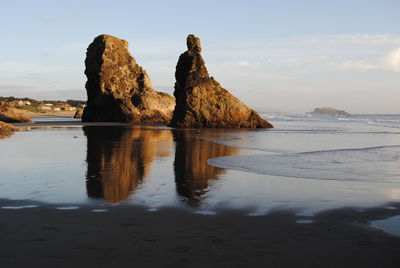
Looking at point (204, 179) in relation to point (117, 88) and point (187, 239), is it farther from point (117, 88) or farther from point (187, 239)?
point (117, 88)

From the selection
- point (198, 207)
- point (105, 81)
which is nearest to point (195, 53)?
point (105, 81)

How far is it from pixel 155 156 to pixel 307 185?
20.1ft

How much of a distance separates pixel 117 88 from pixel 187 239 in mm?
56379

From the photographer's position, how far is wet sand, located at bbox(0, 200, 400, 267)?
402 centimetres

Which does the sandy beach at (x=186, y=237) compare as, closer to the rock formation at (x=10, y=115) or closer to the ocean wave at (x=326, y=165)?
the ocean wave at (x=326, y=165)

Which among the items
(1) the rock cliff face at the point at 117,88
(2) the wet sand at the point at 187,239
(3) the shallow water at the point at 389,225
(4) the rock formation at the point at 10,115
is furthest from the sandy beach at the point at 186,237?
(1) the rock cliff face at the point at 117,88

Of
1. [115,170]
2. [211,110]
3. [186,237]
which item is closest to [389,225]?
[186,237]

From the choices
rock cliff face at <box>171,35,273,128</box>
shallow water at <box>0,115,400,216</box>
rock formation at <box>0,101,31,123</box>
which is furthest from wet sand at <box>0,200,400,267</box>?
rock formation at <box>0,101,31,123</box>

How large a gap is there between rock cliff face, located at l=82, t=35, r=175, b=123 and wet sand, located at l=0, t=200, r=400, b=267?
1961 inches

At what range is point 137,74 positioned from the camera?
62.2 metres

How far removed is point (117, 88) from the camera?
194 feet

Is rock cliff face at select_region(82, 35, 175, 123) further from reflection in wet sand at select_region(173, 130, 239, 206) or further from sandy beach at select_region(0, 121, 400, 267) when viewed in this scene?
sandy beach at select_region(0, 121, 400, 267)

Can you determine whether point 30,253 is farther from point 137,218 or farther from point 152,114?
point 152,114

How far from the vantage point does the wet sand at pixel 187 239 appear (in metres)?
4.02
